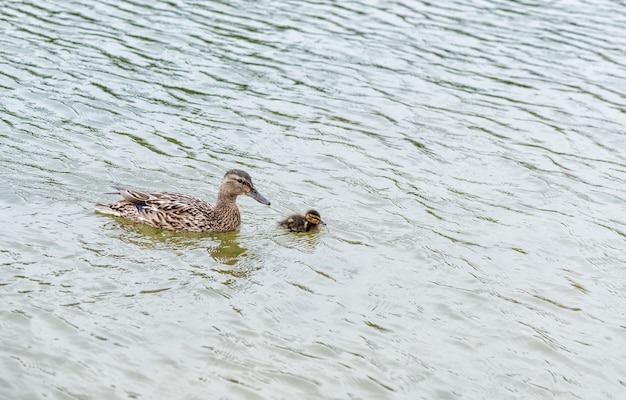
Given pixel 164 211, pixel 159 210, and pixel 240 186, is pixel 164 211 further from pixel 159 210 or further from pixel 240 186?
pixel 240 186

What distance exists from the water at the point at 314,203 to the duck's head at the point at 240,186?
447 millimetres

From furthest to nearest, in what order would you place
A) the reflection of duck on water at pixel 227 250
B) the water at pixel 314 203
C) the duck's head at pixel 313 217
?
the duck's head at pixel 313 217 < the reflection of duck on water at pixel 227 250 < the water at pixel 314 203

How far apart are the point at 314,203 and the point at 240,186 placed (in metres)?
1.23

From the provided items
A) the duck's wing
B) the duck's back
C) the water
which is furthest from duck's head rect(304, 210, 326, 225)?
the duck's wing

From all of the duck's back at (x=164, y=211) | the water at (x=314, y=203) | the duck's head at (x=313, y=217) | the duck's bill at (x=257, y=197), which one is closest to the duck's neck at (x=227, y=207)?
the duck's back at (x=164, y=211)

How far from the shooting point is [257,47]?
18797 millimetres

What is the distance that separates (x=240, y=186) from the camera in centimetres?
1157

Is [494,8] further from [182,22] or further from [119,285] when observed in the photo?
[119,285]

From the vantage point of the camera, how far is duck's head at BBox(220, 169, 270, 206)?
37.9 ft

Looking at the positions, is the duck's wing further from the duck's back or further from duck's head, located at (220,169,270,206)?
duck's head, located at (220,169,270,206)

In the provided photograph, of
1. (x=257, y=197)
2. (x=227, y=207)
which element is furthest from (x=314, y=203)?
(x=227, y=207)

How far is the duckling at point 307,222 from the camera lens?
1116 centimetres

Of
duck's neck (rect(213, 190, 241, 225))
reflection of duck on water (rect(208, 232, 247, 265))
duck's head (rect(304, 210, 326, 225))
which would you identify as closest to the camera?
reflection of duck on water (rect(208, 232, 247, 265))

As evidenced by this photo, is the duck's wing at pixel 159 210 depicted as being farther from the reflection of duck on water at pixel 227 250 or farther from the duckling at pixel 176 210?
the reflection of duck on water at pixel 227 250
